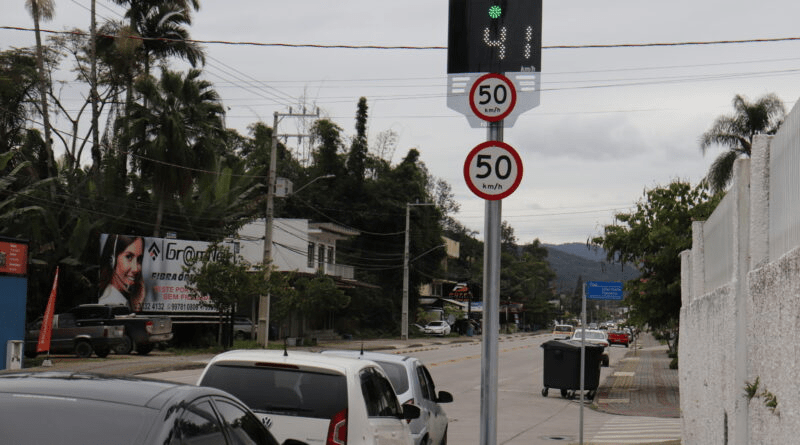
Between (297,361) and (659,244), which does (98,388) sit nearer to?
(297,361)

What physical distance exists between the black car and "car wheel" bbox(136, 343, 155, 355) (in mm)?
34385

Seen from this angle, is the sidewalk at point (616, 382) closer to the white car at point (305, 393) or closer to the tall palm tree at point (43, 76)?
the tall palm tree at point (43, 76)

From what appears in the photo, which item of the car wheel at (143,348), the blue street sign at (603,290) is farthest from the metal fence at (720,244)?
the car wheel at (143,348)

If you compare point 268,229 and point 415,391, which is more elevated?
point 268,229

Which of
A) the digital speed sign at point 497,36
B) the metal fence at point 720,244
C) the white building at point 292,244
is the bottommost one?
the metal fence at point 720,244

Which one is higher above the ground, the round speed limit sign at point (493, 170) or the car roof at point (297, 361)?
the round speed limit sign at point (493, 170)

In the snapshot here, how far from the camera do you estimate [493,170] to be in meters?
7.60

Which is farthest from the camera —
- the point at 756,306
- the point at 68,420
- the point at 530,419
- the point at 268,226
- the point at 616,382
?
the point at 268,226

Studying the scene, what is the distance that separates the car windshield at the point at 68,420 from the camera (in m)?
4.28

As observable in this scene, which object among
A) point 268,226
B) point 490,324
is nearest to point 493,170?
point 490,324

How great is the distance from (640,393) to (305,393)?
2456 centimetres

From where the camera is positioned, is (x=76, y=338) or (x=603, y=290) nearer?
(x=603, y=290)

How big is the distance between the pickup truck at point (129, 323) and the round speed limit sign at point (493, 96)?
100ft

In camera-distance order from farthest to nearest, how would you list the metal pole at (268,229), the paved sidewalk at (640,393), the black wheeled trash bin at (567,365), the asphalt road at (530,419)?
the metal pole at (268,229), the black wheeled trash bin at (567,365), the paved sidewalk at (640,393), the asphalt road at (530,419)
